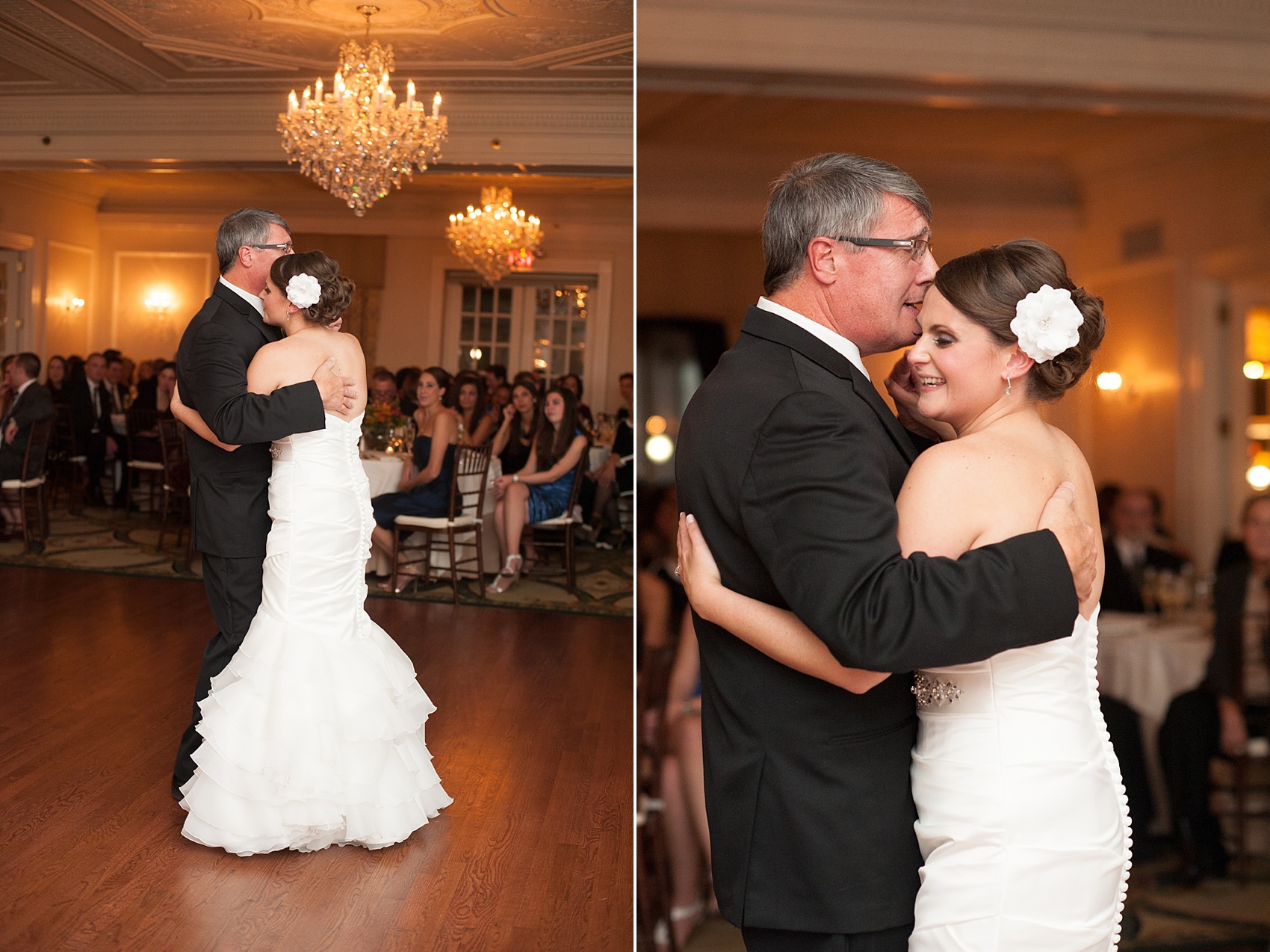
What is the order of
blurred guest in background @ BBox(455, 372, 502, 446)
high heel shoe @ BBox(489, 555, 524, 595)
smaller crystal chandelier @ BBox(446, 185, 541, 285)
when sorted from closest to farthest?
high heel shoe @ BBox(489, 555, 524, 595) → blurred guest in background @ BBox(455, 372, 502, 446) → smaller crystal chandelier @ BBox(446, 185, 541, 285)

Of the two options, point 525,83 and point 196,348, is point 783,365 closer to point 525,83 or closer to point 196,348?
point 196,348

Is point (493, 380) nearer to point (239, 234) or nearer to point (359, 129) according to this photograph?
point (359, 129)

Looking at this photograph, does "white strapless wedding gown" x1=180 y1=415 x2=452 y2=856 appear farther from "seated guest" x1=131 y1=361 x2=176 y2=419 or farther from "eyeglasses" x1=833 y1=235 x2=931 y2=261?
"seated guest" x1=131 y1=361 x2=176 y2=419

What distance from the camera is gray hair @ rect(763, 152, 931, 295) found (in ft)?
3.87

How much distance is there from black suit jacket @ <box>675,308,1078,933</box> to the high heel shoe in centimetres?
455

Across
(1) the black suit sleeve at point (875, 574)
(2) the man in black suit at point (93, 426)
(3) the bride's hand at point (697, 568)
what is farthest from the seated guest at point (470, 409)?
(1) the black suit sleeve at point (875, 574)

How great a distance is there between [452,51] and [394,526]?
282 centimetres

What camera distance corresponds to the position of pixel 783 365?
115cm


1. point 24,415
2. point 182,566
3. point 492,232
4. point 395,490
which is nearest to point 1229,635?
point 395,490

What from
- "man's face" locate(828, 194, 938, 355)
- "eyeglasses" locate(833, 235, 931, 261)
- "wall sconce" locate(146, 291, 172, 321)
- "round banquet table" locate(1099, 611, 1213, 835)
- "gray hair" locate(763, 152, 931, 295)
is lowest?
"round banquet table" locate(1099, 611, 1213, 835)

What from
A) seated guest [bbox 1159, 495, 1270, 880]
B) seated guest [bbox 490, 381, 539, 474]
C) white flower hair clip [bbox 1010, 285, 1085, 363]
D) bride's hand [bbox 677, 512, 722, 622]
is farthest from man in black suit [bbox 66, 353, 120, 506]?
white flower hair clip [bbox 1010, 285, 1085, 363]

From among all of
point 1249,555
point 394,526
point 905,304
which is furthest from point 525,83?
point 905,304

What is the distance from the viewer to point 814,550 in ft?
3.33

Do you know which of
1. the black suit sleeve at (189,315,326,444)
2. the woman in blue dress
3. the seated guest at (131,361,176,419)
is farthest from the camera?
the seated guest at (131,361,176,419)
